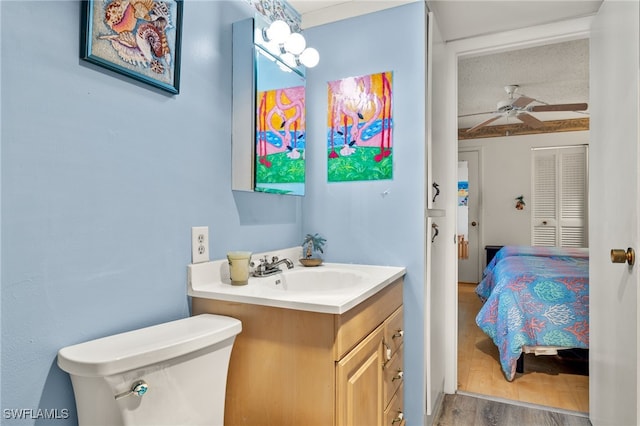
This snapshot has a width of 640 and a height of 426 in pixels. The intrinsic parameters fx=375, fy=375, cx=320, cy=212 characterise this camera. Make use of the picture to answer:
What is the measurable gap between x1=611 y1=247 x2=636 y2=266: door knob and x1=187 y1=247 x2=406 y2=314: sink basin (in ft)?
2.61

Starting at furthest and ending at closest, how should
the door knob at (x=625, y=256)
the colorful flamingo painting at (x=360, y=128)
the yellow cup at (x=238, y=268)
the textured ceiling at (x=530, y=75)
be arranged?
the textured ceiling at (x=530, y=75)
the colorful flamingo painting at (x=360, y=128)
the yellow cup at (x=238, y=268)
the door knob at (x=625, y=256)

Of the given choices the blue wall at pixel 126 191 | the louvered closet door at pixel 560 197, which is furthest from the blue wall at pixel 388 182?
the louvered closet door at pixel 560 197

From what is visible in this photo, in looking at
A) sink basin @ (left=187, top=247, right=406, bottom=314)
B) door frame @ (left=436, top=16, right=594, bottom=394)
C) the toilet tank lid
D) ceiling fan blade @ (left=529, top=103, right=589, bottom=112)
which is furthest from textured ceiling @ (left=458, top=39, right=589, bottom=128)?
the toilet tank lid

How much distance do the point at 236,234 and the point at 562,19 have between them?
218cm

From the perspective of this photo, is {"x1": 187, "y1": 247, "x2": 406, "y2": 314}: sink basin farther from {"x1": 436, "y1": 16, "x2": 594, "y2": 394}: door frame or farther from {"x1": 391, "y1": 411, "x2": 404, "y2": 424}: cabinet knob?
{"x1": 436, "y1": 16, "x2": 594, "y2": 394}: door frame

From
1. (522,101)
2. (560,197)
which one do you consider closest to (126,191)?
(522,101)

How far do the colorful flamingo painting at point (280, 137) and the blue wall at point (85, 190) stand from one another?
243 mm

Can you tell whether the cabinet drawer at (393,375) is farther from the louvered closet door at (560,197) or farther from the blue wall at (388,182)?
the louvered closet door at (560,197)

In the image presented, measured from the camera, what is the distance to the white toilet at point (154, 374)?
863 millimetres

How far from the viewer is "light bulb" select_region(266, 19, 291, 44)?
5.33ft

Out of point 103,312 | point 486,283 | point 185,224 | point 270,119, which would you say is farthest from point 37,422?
point 486,283

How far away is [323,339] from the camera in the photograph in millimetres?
Answer: 1120

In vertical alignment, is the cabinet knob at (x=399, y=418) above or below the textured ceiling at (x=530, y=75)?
below

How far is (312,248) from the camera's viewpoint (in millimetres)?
2004
